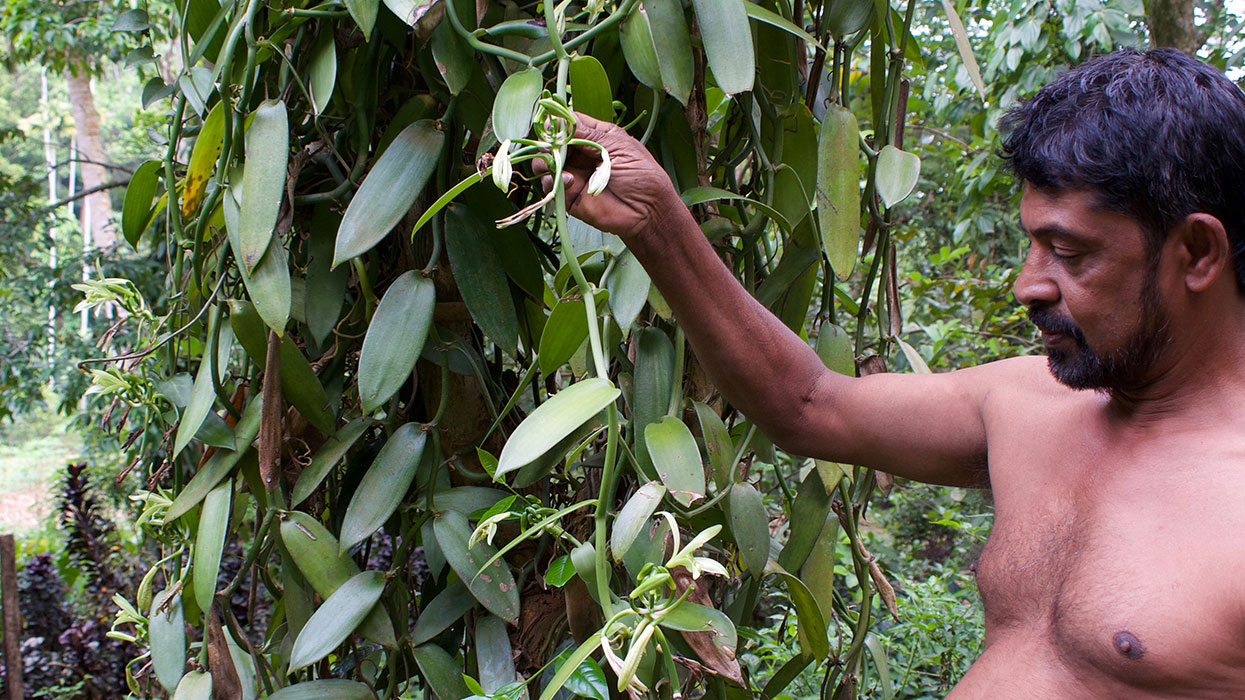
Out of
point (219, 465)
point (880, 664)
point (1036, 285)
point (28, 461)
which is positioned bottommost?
point (28, 461)

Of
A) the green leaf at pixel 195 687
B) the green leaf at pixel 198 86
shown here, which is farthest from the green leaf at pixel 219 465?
the green leaf at pixel 198 86

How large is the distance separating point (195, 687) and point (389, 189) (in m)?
0.34

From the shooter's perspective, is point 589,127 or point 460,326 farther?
point 460,326

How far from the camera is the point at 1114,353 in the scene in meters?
0.63

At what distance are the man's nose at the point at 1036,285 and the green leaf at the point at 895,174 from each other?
0.31 ft

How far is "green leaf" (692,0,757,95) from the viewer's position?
539 millimetres

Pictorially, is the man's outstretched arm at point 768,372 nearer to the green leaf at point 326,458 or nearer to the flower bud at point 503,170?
the flower bud at point 503,170

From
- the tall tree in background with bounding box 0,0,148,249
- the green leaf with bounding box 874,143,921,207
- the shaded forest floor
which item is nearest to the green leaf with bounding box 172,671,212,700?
the green leaf with bounding box 874,143,921,207

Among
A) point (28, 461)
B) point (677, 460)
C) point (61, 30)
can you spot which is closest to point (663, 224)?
point (677, 460)

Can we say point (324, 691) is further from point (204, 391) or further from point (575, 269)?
point (575, 269)

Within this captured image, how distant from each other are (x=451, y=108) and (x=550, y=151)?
0.15 meters

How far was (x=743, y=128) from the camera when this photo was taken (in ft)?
2.23

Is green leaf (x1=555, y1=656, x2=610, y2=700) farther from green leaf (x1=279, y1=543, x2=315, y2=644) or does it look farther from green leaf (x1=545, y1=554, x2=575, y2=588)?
green leaf (x1=279, y1=543, x2=315, y2=644)

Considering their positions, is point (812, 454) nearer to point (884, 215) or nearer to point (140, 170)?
point (884, 215)
